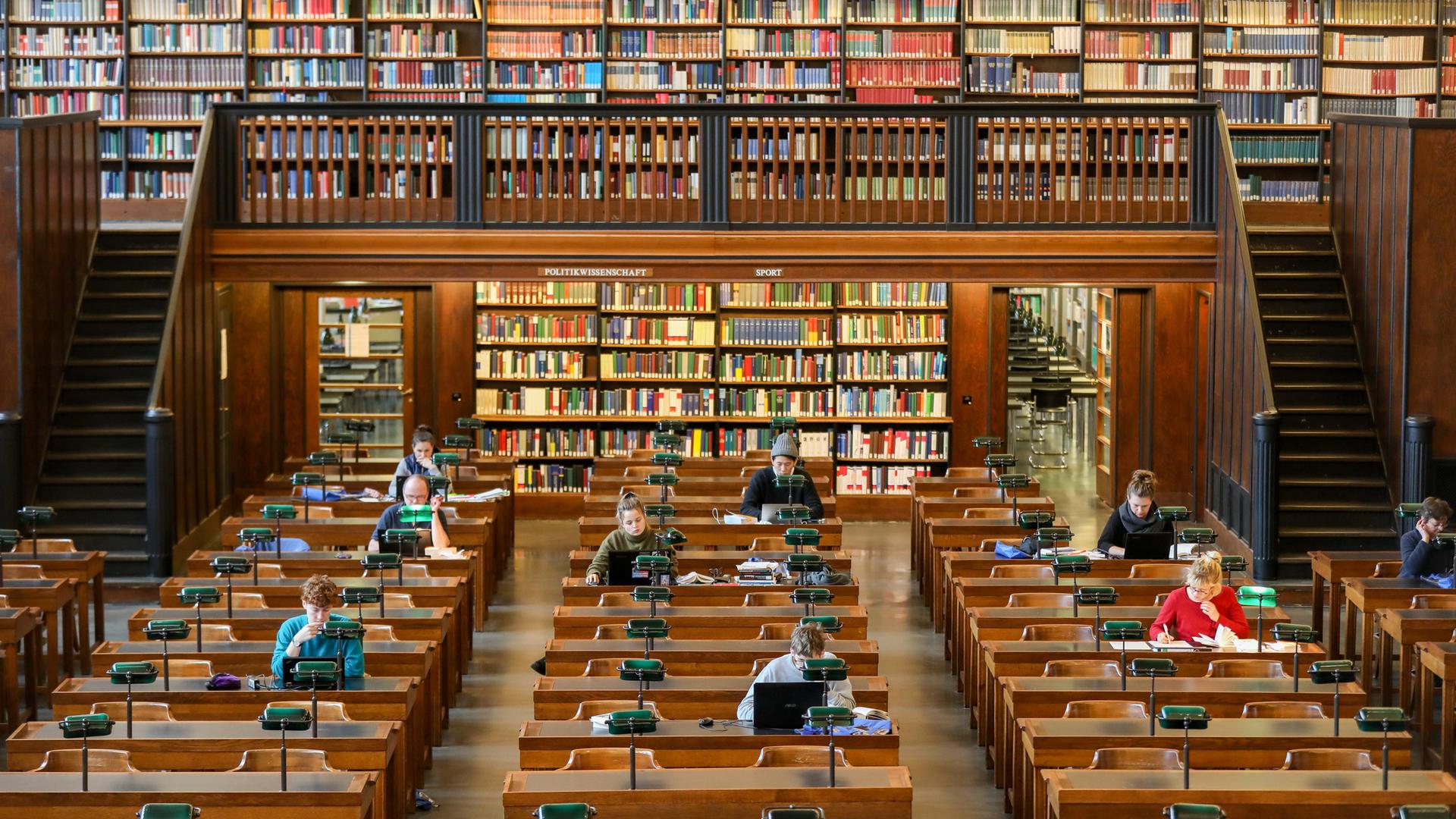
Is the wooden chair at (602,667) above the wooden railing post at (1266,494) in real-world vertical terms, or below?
below

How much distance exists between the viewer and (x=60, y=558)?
10203 mm

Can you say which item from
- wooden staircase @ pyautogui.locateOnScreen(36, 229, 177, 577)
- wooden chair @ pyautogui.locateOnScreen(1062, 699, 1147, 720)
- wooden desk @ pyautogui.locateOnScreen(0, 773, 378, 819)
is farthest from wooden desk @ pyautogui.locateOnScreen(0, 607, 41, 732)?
wooden chair @ pyautogui.locateOnScreen(1062, 699, 1147, 720)

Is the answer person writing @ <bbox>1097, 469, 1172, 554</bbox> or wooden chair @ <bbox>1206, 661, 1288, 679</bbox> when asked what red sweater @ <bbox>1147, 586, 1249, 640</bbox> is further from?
person writing @ <bbox>1097, 469, 1172, 554</bbox>

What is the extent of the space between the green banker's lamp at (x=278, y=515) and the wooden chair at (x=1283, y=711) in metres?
5.16

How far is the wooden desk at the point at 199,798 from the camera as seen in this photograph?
20.1 ft

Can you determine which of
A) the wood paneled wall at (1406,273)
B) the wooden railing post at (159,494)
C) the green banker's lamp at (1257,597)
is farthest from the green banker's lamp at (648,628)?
the wood paneled wall at (1406,273)

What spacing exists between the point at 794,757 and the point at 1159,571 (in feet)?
11.8

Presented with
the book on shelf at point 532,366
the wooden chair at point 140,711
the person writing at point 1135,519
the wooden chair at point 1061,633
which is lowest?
the wooden chair at point 140,711

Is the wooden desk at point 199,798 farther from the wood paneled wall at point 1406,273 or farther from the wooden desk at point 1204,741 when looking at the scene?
the wood paneled wall at point 1406,273

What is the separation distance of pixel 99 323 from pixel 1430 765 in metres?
8.99

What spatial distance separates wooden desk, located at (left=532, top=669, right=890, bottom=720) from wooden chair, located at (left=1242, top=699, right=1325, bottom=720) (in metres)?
1.34

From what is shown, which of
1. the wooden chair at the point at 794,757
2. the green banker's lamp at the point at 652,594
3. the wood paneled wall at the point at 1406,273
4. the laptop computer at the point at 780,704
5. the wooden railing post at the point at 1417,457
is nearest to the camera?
the wooden chair at the point at 794,757

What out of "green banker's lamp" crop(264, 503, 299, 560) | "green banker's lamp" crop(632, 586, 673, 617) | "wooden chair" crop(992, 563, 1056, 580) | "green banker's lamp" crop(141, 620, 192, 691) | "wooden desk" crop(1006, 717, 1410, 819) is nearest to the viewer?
"wooden desk" crop(1006, 717, 1410, 819)

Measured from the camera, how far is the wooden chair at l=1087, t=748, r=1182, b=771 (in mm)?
6582
